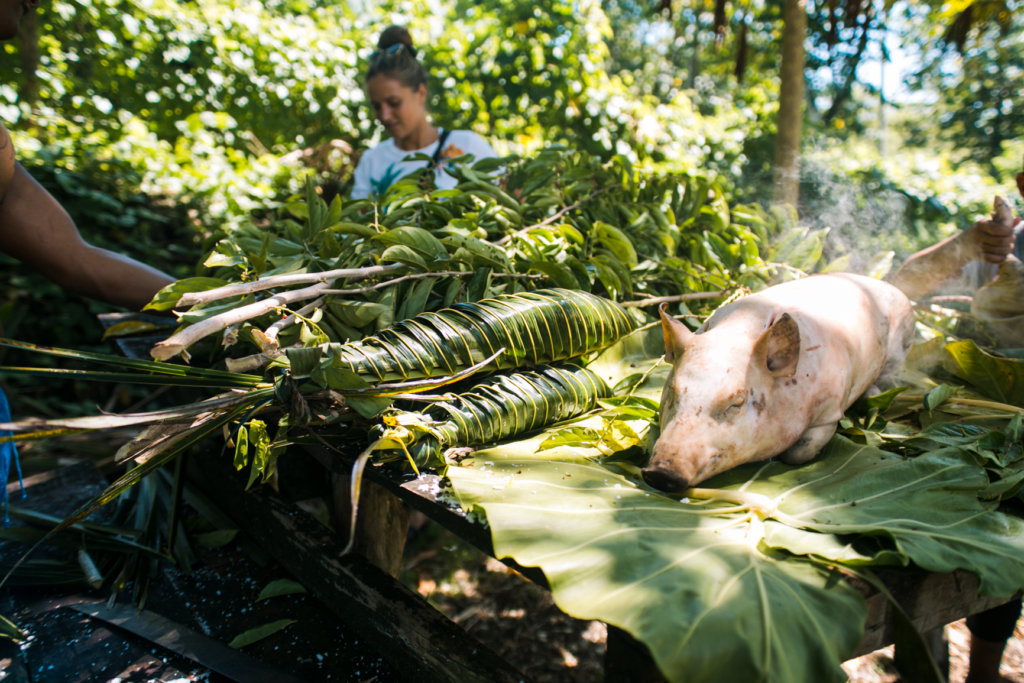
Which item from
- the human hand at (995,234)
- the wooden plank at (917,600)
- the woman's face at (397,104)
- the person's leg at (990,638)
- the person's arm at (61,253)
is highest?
the woman's face at (397,104)

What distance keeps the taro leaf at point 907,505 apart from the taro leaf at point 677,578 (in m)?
0.10

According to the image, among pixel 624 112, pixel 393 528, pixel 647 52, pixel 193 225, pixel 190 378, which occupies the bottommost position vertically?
pixel 393 528

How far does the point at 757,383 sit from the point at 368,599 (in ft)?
3.74

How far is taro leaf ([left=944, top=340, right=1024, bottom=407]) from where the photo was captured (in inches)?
60.6

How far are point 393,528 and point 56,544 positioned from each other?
1.09m

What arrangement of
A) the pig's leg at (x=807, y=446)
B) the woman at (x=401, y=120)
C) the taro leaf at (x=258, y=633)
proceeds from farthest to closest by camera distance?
the woman at (x=401, y=120), the taro leaf at (x=258, y=633), the pig's leg at (x=807, y=446)

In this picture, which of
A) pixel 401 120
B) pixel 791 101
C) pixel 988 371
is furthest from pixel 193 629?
pixel 791 101

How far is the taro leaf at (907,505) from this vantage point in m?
0.93

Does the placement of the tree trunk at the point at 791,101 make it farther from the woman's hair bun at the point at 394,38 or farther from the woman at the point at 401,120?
the woman's hair bun at the point at 394,38

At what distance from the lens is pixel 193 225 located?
5312mm

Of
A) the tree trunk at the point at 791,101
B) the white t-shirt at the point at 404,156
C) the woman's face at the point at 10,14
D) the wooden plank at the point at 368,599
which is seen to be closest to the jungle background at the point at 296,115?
the tree trunk at the point at 791,101

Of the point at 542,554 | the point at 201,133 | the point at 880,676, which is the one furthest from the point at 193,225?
the point at 880,676

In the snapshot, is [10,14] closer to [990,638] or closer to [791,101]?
[990,638]

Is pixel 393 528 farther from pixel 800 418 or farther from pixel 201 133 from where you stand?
pixel 201 133
